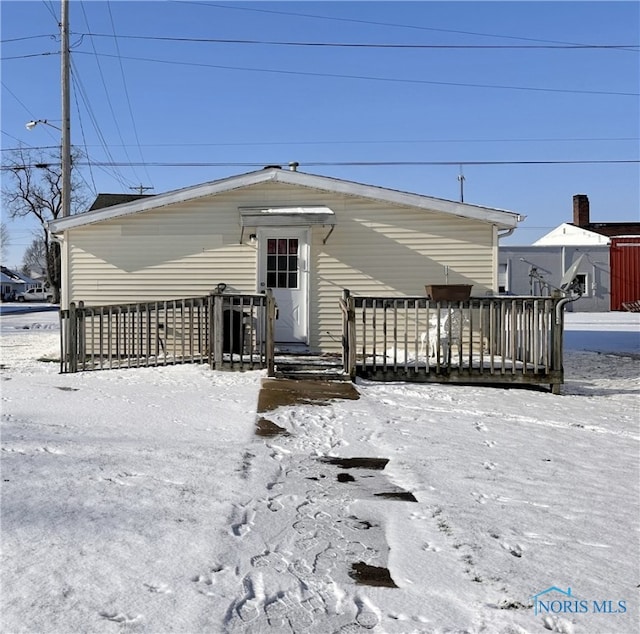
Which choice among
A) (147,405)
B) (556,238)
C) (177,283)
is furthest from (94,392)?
(556,238)

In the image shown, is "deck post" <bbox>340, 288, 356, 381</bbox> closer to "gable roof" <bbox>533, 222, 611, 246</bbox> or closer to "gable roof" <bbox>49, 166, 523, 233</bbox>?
"gable roof" <bbox>49, 166, 523, 233</bbox>

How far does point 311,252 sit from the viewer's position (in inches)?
403

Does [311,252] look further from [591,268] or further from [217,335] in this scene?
[591,268]

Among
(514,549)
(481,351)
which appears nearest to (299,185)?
(481,351)

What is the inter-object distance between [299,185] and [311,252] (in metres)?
1.21

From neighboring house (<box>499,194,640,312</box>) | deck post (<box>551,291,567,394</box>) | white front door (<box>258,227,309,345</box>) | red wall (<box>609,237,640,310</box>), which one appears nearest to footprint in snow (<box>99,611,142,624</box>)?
deck post (<box>551,291,567,394</box>)

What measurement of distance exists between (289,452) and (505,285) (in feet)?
94.3

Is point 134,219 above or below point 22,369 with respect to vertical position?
above

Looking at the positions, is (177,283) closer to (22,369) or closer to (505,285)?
(22,369)

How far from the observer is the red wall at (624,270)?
100ft

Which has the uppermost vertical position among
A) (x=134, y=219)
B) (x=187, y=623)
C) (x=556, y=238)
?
(x=556, y=238)

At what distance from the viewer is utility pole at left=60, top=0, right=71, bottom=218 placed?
14766mm

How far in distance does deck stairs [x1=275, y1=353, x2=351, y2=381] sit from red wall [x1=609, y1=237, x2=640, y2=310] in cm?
2692

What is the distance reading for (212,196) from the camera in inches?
407
